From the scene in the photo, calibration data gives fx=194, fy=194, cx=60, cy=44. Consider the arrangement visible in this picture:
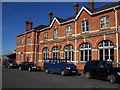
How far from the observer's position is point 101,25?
24.8 meters

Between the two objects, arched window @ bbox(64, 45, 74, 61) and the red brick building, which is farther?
arched window @ bbox(64, 45, 74, 61)

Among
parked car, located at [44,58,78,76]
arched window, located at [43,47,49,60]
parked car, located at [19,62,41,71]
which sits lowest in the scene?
parked car, located at [19,62,41,71]

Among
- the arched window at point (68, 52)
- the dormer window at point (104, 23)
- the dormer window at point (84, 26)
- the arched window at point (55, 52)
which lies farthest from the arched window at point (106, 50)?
the arched window at point (55, 52)

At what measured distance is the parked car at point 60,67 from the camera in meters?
21.2

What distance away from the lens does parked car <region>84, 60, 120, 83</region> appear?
15293mm

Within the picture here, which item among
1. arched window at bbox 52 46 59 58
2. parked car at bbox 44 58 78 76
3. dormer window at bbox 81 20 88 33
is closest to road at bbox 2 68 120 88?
parked car at bbox 44 58 78 76

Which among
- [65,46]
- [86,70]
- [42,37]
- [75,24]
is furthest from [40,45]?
[86,70]

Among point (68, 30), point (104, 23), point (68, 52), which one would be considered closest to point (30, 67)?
point (68, 52)

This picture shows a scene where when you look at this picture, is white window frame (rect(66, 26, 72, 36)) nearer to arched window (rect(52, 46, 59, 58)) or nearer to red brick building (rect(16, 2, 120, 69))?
red brick building (rect(16, 2, 120, 69))

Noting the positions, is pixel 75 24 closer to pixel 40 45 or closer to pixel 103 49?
pixel 103 49

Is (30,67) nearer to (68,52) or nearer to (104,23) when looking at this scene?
(68,52)

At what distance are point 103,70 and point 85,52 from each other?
1008 centimetres

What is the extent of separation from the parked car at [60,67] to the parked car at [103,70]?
2.76 metres

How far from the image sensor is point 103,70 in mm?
16391
